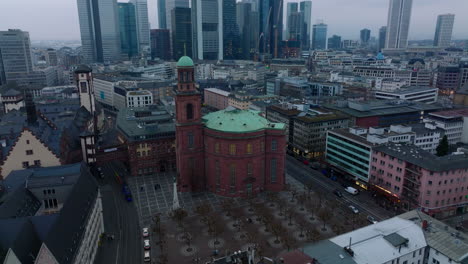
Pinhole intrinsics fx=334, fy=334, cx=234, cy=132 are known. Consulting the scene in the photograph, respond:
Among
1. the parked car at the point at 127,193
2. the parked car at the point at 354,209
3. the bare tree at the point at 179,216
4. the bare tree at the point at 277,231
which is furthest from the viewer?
the parked car at the point at 127,193

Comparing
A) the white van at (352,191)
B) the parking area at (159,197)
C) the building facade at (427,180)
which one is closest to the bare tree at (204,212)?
the parking area at (159,197)

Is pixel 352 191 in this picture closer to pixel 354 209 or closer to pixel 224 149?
pixel 354 209

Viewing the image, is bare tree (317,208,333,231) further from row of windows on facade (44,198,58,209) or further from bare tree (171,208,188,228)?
row of windows on facade (44,198,58,209)

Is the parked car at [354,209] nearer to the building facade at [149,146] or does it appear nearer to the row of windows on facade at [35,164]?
the building facade at [149,146]

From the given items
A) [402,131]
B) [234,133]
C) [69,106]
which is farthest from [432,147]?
[69,106]

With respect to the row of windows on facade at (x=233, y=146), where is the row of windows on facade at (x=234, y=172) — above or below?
below

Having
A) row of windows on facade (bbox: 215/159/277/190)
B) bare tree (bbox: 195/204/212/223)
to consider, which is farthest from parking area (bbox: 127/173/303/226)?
bare tree (bbox: 195/204/212/223)
